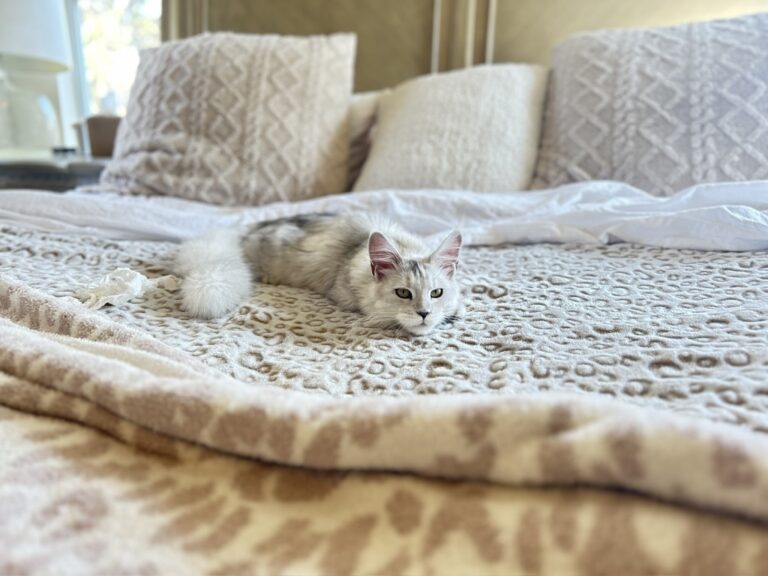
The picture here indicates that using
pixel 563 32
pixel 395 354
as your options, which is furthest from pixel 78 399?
pixel 563 32

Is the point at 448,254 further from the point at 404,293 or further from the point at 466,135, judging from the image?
the point at 466,135

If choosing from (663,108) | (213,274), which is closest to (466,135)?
(663,108)

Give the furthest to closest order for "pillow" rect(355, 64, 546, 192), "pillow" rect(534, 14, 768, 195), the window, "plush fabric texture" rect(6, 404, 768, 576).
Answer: the window → "pillow" rect(355, 64, 546, 192) → "pillow" rect(534, 14, 768, 195) → "plush fabric texture" rect(6, 404, 768, 576)

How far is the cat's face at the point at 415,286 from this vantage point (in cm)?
88

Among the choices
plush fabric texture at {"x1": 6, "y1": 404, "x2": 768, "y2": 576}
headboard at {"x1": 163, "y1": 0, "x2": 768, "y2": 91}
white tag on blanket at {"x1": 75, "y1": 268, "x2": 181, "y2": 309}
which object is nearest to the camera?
plush fabric texture at {"x1": 6, "y1": 404, "x2": 768, "y2": 576}

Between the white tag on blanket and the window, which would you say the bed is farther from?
the window

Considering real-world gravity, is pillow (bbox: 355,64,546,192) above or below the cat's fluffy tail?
above

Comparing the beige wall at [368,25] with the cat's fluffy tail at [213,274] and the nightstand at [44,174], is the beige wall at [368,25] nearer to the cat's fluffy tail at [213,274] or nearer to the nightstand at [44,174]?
the nightstand at [44,174]

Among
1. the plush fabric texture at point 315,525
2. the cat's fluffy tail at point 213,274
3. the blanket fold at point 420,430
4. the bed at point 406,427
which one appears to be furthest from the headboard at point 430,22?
the plush fabric texture at point 315,525

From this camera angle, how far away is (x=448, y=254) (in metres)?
1.00

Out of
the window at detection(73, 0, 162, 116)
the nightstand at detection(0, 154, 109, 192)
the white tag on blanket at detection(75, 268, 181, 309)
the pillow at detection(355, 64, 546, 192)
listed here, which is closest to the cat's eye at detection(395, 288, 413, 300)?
the white tag on blanket at detection(75, 268, 181, 309)

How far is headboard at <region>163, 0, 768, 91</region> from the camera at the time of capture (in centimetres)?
197

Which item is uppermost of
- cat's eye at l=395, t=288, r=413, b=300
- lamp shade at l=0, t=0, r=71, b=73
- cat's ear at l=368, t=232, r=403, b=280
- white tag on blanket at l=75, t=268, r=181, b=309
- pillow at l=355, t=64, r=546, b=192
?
lamp shade at l=0, t=0, r=71, b=73

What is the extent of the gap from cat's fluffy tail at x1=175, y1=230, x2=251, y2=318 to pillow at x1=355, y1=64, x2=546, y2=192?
Result: 0.67 m
